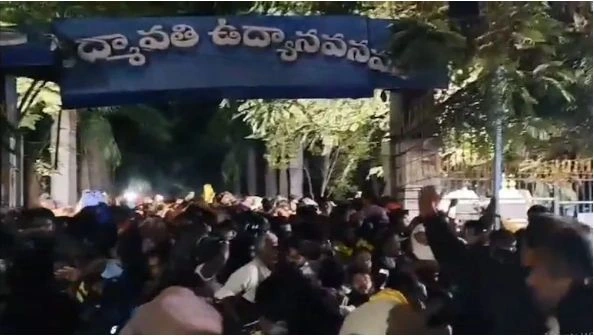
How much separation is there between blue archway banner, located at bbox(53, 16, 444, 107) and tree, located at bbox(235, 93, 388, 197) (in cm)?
2

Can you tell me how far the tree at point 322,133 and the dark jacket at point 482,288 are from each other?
0.18 meters

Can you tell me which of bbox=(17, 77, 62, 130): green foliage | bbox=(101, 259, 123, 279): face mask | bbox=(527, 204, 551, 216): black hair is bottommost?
bbox=(101, 259, 123, 279): face mask

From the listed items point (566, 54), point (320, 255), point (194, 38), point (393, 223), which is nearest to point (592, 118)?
point (566, 54)

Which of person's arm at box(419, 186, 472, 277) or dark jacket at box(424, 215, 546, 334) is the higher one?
person's arm at box(419, 186, 472, 277)

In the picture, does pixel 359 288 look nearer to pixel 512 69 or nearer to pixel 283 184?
pixel 283 184

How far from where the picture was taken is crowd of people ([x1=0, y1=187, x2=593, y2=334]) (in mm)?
1525

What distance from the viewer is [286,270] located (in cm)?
154

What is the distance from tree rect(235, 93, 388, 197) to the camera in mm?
1532

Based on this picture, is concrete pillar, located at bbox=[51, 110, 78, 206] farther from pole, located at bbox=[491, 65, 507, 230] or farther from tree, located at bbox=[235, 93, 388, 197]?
pole, located at bbox=[491, 65, 507, 230]

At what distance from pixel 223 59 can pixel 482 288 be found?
2.04 ft

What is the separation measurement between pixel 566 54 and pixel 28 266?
1.04 metres

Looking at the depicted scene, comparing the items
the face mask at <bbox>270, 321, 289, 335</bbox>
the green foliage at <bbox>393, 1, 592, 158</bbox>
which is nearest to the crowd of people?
the face mask at <bbox>270, 321, 289, 335</bbox>

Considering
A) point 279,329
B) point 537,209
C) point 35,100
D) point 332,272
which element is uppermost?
point 35,100

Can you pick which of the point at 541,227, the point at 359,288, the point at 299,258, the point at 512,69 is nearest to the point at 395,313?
the point at 359,288
